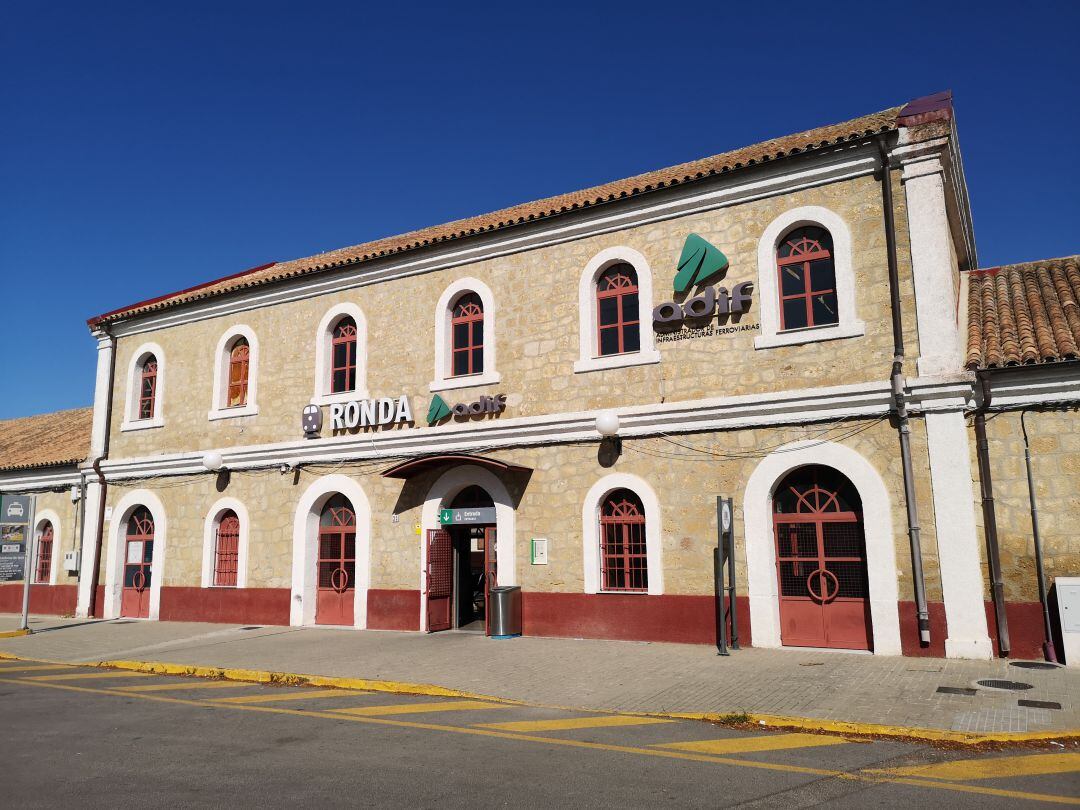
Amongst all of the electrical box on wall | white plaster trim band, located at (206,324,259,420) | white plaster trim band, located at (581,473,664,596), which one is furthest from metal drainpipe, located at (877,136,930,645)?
white plaster trim band, located at (206,324,259,420)

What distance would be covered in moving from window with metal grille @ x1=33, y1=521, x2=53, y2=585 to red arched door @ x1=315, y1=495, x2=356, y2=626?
8733 mm

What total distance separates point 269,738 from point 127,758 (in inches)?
46.3

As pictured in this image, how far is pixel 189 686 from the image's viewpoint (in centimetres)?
1065

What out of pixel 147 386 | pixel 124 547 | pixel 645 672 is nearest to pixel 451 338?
pixel 645 672

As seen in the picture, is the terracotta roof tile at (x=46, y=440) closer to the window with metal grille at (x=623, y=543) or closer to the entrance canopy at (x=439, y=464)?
the entrance canopy at (x=439, y=464)

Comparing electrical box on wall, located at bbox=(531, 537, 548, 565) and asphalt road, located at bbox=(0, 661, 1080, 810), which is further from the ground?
electrical box on wall, located at bbox=(531, 537, 548, 565)

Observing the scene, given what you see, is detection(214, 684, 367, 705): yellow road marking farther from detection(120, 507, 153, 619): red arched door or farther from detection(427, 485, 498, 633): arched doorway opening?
detection(120, 507, 153, 619): red arched door

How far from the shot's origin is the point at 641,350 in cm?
1314

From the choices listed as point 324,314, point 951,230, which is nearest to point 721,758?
point 951,230

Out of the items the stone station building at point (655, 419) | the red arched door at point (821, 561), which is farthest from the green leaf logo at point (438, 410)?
the red arched door at point (821, 561)

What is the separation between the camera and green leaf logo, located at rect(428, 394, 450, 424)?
14891 mm

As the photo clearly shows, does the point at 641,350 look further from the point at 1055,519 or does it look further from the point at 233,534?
the point at 233,534

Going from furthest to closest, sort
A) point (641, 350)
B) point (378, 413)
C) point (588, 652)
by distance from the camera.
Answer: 1. point (378, 413)
2. point (641, 350)
3. point (588, 652)

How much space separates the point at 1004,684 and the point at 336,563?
1167 centimetres
